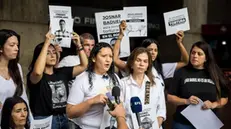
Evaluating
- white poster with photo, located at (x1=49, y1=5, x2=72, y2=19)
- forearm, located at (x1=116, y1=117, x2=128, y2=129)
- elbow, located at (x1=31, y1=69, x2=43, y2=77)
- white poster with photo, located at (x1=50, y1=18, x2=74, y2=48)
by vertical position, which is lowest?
forearm, located at (x1=116, y1=117, x2=128, y2=129)

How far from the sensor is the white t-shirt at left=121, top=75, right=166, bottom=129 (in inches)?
166

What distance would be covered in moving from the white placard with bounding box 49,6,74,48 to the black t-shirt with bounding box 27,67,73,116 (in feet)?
2.59

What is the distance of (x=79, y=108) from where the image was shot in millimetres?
3787

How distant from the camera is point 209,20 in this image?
12273 millimetres

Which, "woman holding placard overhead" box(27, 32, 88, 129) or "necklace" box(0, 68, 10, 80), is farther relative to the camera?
"woman holding placard overhead" box(27, 32, 88, 129)

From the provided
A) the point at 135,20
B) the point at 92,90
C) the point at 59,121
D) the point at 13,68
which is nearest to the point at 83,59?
the point at 59,121

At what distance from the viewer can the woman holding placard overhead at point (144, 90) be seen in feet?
13.9

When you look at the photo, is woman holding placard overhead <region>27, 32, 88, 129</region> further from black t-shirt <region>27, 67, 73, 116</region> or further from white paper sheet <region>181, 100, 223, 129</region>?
white paper sheet <region>181, 100, 223, 129</region>

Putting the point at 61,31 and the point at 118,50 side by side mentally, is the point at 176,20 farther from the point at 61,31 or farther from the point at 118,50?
the point at 61,31

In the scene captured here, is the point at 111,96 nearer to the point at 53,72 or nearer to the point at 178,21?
the point at 53,72

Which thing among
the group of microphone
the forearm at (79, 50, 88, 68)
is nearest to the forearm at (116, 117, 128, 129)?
the group of microphone

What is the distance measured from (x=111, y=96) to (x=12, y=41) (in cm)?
125

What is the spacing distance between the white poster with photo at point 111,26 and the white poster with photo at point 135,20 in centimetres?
14

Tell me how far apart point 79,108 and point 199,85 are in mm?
1772
